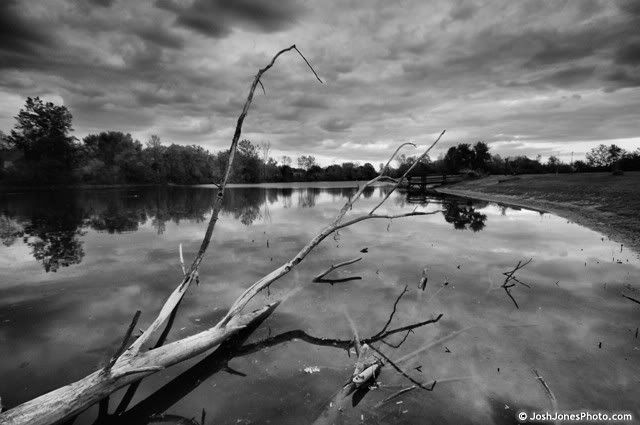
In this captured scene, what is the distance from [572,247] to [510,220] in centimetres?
844

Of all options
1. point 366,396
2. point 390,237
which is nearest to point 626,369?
point 366,396

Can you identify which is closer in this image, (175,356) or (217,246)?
(175,356)

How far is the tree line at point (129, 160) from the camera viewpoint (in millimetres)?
69688

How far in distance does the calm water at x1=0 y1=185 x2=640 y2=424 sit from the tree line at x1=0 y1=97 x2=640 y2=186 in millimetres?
37447

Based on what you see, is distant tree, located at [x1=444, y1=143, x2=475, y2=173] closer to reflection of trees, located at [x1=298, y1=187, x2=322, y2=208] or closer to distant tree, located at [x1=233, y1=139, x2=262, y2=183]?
reflection of trees, located at [x1=298, y1=187, x2=322, y2=208]

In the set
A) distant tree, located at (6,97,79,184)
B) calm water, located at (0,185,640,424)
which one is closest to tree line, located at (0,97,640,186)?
distant tree, located at (6,97,79,184)

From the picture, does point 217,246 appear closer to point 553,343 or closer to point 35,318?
point 35,318

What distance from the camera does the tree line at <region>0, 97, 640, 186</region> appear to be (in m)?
69.7

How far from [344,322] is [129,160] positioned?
105 meters

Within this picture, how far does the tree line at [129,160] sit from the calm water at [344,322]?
123ft

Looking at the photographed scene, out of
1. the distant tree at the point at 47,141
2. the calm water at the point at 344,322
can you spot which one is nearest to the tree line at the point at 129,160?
the distant tree at the point at 47,141

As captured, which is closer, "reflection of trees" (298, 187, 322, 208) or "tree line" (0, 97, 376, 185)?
"reflection of trees" (298, 187, 322, 208)

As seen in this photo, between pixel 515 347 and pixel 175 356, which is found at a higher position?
pixel 175 356

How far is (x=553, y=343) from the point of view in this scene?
5.82 metres
